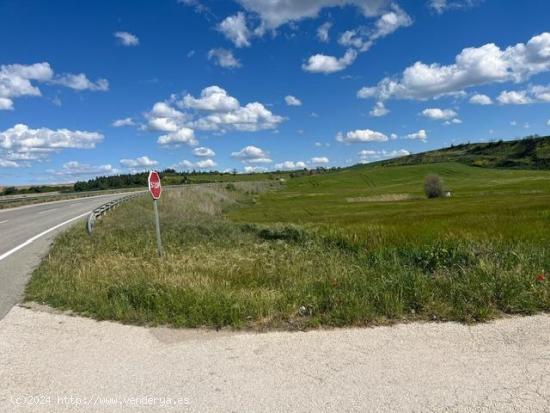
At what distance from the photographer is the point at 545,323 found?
6.13 metres

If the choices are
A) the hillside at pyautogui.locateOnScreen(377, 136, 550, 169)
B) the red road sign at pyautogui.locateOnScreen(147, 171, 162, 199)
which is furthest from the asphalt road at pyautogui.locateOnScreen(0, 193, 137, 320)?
the hillside at pyautogui.locateOnScreen(377, 136, 550, 169)

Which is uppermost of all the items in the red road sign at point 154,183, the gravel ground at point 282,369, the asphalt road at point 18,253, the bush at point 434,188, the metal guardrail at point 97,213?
the red road sign at point 154,183

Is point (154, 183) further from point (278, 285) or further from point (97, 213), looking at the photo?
point (97, 213)

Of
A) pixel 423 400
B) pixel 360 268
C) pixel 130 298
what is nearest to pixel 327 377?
pixel 423 400

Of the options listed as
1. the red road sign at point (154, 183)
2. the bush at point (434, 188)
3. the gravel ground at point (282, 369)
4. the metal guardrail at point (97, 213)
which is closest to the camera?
the gravel ground at point (282, 369)

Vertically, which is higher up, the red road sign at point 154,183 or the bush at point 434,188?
the red road sign at point 154,183

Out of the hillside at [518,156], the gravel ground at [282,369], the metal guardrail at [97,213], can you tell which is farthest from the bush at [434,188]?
the hillside at [518,156]

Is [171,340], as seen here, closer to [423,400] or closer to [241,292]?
[241,292]

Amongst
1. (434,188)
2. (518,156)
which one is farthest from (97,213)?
(518,156)

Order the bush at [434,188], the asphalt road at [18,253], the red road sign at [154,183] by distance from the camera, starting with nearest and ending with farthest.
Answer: the asphalt road at [18,253] → the red road sign at [154,183] → the bush at [434,188]

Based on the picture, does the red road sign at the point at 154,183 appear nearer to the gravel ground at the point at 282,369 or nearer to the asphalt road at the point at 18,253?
the asphalt road at the point at 18,253

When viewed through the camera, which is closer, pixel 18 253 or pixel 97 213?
pixel 18 253

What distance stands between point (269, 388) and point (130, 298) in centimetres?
393

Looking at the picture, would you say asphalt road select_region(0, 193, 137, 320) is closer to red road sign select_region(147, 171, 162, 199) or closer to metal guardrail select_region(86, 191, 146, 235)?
metal guardrail select_region(86, 191, 146, 235)
